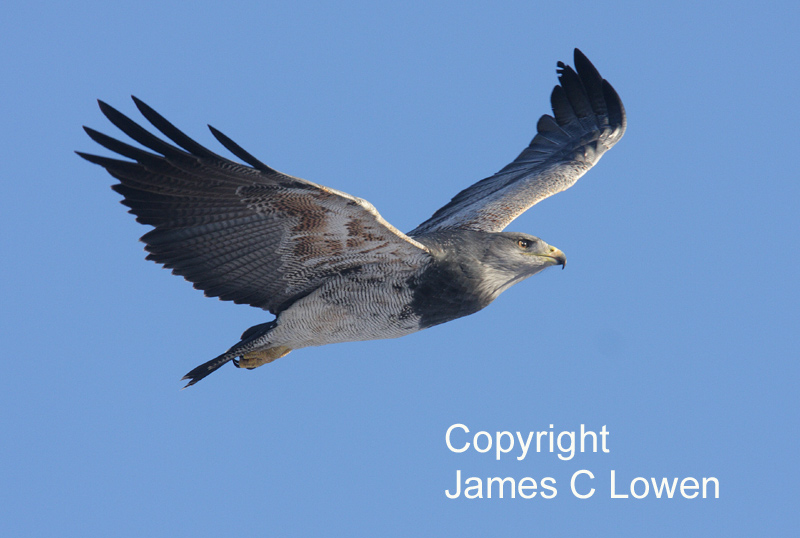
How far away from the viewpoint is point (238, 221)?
777 centimetres

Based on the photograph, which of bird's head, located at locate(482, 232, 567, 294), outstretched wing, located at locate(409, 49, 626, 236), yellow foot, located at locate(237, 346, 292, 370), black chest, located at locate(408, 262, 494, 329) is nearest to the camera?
black chest, located at locate(408, 262, 494, 329)

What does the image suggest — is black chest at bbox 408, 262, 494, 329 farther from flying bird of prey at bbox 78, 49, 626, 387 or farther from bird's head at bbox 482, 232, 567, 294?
bird's head at bbox 482, 232, 567, 294

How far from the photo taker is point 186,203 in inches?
304

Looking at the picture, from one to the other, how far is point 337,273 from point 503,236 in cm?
167

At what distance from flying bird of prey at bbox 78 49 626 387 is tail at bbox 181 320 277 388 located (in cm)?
1

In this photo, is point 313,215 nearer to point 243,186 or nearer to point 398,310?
point 243,186

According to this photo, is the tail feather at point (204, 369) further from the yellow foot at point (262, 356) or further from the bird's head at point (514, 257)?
the bird's head at point (514, 257)

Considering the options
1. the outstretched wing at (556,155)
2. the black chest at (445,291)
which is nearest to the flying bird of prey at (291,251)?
the black chest at (445,291)

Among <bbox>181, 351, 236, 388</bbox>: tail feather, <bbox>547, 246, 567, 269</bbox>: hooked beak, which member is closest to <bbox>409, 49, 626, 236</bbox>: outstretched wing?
<bbox>547, 246, 567, 269</bbox>: hooked beak

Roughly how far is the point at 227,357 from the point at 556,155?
213 inches

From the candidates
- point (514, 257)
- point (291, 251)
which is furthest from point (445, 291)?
point (291, 251)

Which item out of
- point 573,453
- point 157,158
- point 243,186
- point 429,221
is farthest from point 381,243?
point 573,453

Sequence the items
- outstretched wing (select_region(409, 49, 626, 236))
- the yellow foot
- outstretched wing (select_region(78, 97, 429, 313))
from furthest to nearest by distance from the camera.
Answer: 1. outstretched wing (select_region(409, 49, 626, 236))
2. the yellow foot
3. outstretched wing (select_region(78, 97, 429, 313))

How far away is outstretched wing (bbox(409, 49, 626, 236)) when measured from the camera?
35.2ft
